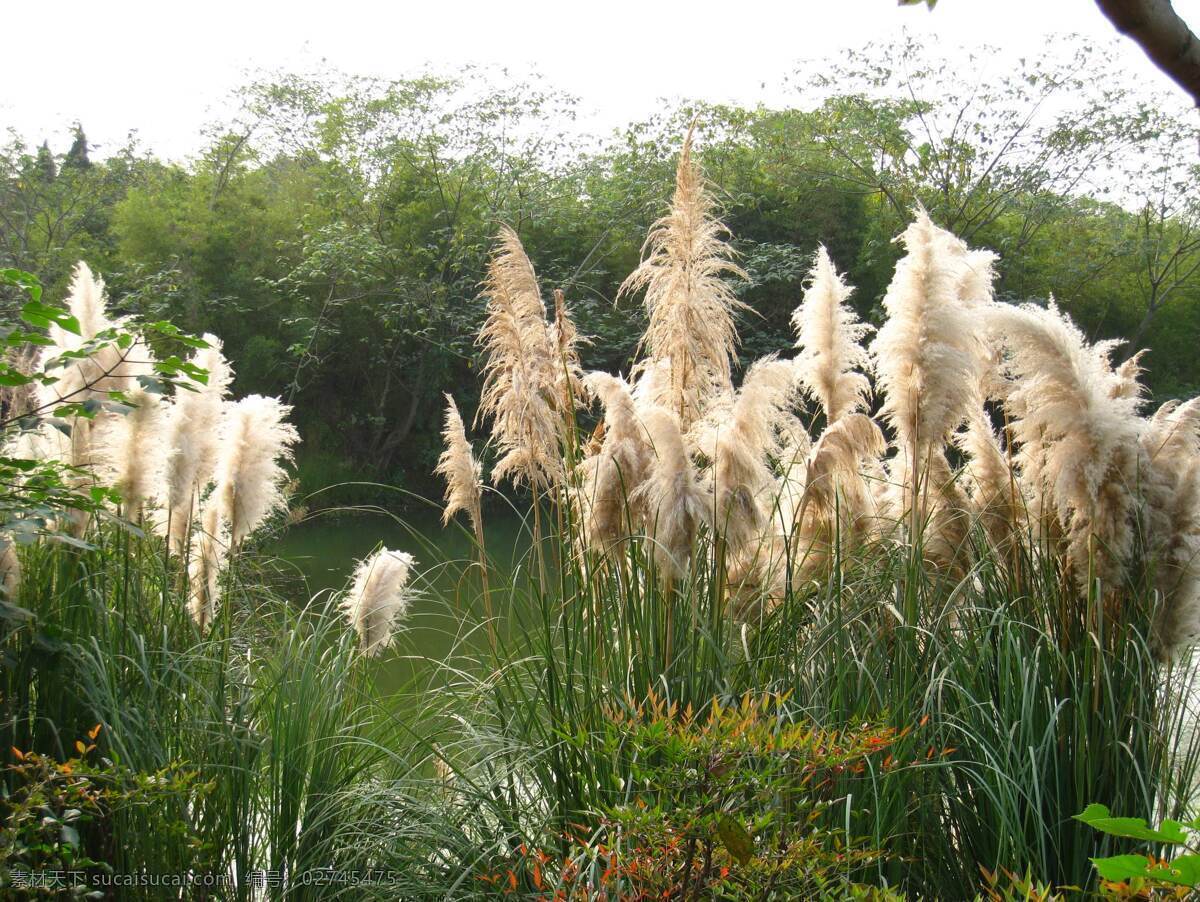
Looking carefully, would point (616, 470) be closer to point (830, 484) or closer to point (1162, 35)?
point (830, 484)

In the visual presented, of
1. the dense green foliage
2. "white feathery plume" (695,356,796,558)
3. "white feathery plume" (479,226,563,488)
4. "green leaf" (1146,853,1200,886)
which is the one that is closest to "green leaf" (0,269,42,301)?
"white feathery plume" (479,226,563,488)

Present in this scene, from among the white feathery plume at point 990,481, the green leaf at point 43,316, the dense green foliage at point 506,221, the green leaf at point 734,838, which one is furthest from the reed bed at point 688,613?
the dense green foliage at point 506,221

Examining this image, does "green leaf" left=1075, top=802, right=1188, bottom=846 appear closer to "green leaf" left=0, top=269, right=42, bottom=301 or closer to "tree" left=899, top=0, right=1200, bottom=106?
"tree" left=899, top=0, right=1200, bottom=106

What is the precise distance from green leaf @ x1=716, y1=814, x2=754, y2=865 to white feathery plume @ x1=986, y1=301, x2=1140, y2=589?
5.50 ft

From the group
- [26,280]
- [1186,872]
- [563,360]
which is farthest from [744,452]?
[1186,872]

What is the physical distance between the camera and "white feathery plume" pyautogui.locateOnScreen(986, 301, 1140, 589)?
2.86 metres

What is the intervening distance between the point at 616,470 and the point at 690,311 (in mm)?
608

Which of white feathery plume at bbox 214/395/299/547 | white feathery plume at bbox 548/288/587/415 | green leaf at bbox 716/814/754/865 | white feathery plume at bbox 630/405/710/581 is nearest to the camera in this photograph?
green leaf at bbox 716/814/754/865

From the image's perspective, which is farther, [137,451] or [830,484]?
[830,484]

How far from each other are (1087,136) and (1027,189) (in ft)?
3.34

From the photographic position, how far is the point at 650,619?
105 inches

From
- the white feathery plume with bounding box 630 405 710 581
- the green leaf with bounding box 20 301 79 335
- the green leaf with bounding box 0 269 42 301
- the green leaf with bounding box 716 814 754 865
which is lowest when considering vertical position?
the green leaf with bounding box 716 814 754 865

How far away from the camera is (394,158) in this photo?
16422mm

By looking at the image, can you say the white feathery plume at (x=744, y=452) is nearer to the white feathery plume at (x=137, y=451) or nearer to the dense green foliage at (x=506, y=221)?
the white feathery plume at (x=137, y=451)
